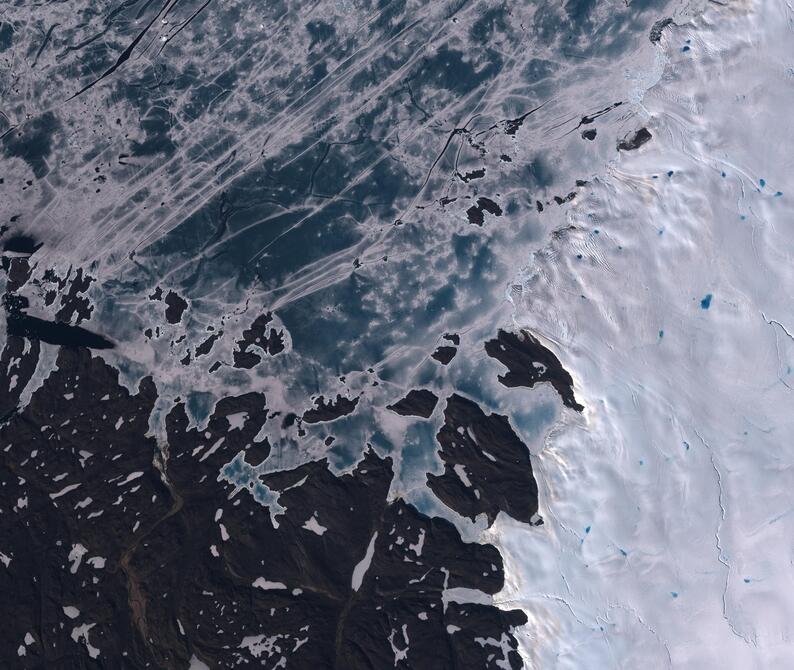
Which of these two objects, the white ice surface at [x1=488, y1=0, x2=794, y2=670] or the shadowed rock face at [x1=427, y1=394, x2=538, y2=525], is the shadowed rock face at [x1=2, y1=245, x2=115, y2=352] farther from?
the white ice surface at [x1=488, y1=0, x2=794, y2=670]

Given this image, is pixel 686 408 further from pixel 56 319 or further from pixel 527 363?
pixel 56 319

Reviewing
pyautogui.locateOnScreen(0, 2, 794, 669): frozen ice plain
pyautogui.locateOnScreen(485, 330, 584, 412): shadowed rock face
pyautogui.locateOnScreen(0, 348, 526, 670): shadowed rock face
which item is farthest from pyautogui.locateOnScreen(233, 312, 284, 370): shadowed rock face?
pyautogui.locateOnScreen(485, 330, 584, 412): shadowed rock face

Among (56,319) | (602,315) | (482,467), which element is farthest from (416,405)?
(56,319)

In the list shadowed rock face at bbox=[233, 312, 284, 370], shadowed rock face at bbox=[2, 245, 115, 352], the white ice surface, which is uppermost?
shadowed rock face at bbox=[2, 245, 115, 352]

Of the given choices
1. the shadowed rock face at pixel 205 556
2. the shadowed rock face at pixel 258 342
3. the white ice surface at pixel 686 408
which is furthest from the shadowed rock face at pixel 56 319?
the white ice surface at pixel 686 408

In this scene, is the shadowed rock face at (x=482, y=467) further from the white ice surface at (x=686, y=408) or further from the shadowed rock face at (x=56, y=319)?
the shadowed rock face at (x=56, y=319)

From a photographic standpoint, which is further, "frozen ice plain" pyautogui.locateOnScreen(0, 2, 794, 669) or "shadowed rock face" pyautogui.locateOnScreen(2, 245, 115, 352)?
"shadowed rock face" pyautogui.locateOnScreen(2, 245, 115, 352)

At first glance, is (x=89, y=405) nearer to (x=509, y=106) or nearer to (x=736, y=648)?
(x=509, y=106)

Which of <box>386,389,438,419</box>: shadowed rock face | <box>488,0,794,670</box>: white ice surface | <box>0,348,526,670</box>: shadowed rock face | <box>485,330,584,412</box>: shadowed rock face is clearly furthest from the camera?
<box>386,389,438,419</box>: shadowed rock face
